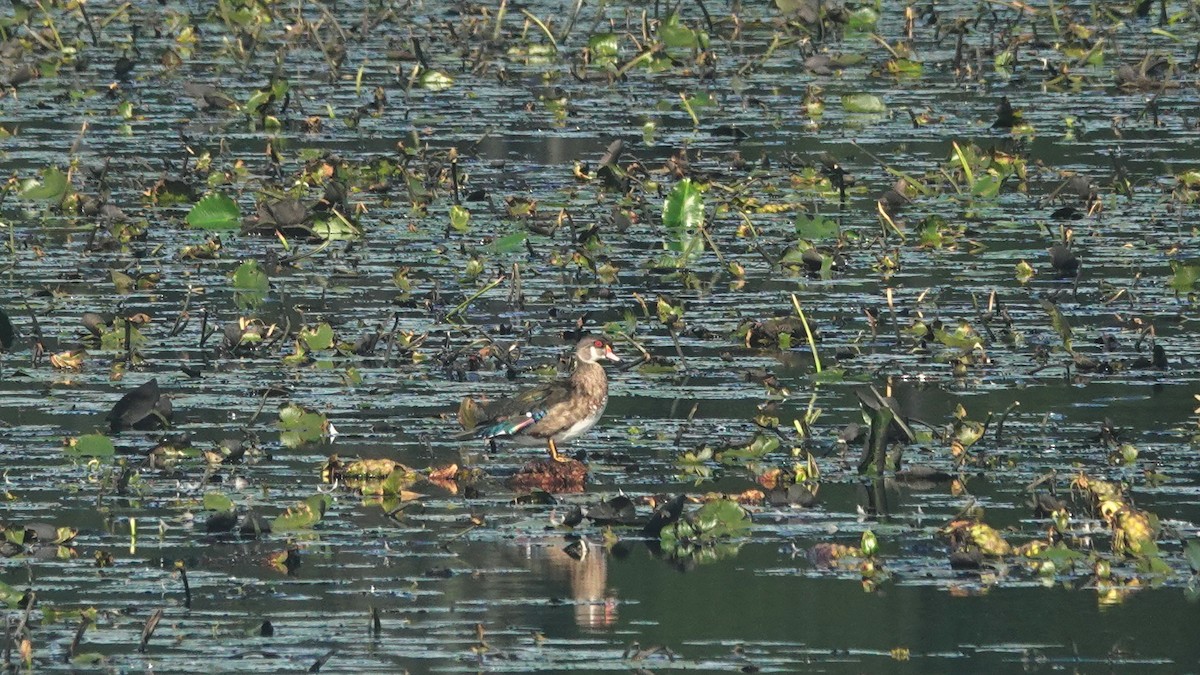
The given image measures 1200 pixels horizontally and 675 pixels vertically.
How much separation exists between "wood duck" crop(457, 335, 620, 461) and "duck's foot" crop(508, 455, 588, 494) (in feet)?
0.62

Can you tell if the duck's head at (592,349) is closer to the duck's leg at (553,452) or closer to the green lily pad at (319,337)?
the duck's leg at (553,452)

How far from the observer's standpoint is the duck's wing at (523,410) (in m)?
10.4

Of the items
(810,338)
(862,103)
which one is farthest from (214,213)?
(862,103)

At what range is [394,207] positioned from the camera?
16.8 m

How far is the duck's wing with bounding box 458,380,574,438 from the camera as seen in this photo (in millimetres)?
10414

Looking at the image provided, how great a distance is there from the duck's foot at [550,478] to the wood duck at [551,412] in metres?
0.19

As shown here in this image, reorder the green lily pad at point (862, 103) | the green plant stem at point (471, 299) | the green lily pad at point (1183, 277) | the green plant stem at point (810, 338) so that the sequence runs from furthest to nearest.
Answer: the green lily pad at point (862, 103) → the green lily pad at point (1183, 277) → the green plant stem at point (471, 299) → the green plant stem at point (810, 338)

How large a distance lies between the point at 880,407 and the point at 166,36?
1720cm

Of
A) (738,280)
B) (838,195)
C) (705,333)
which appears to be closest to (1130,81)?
(838,195)

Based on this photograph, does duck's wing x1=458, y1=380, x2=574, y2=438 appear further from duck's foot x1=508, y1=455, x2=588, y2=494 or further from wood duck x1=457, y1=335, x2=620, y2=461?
duck's foot x1=508, y1=455, x2=588, y2=494

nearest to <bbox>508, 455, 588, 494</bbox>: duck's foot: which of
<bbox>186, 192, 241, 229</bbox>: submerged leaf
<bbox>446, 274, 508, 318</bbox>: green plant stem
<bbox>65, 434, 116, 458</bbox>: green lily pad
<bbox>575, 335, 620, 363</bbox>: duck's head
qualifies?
<bbox>575, 335, 620, 363</bbox>: duck's head

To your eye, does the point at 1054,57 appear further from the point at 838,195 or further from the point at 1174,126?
the point at 838,195

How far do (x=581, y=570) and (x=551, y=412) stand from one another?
161cm

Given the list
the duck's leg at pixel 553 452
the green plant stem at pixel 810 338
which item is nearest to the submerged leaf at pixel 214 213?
the green plant stem at pixel 810 338
